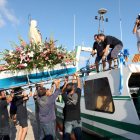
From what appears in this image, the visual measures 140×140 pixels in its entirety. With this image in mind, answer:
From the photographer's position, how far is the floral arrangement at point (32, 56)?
151 inches

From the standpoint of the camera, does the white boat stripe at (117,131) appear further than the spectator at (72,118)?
No

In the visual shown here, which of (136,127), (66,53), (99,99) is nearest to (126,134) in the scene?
(136,127)

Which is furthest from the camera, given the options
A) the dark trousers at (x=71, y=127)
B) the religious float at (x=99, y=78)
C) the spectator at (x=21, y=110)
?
the spectator at (x=21, y=110)

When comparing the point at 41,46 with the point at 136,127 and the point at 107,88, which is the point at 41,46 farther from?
the point at 136,127

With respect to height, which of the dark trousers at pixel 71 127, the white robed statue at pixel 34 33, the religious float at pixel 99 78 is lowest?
the dark trousers at pixel 71 127

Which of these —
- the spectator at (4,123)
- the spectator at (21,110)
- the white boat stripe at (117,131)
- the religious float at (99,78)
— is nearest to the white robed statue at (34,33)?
the religious float at (99,78)

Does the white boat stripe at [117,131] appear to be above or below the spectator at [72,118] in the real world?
below

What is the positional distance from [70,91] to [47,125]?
42.5 inches

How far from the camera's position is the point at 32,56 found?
382cm

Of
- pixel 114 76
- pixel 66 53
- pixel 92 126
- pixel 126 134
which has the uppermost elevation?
pixel 66 53

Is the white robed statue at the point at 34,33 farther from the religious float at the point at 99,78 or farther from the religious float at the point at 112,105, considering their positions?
the religious float at the point at 112,105

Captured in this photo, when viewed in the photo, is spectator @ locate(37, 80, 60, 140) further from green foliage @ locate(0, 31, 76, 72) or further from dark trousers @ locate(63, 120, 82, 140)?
green foliage @ locate(0, 31, 76, 72)

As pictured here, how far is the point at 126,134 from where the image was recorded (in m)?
3.48

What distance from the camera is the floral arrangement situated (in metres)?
3.83
